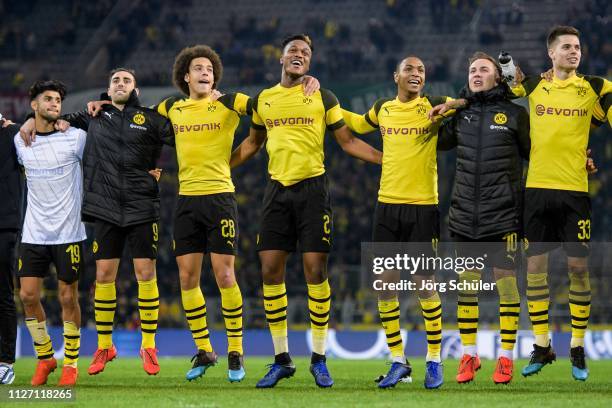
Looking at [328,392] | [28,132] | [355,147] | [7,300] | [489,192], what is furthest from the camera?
[7,300]

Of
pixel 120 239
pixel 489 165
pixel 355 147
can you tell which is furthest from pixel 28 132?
pixel 489 165

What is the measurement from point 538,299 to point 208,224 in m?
2.75

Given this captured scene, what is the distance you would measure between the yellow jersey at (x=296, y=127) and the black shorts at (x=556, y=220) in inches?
66.7

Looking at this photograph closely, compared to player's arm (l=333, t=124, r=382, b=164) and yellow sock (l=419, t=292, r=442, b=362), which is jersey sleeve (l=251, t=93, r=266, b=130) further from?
yellow sock (l=419, t=292, r=442, b=362)

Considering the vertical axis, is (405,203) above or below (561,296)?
above

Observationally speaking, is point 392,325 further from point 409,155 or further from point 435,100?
point 435,100

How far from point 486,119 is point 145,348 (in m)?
3.43

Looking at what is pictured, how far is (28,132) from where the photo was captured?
938cm

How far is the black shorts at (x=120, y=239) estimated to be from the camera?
9172 mm

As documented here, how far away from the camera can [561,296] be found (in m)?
19.4

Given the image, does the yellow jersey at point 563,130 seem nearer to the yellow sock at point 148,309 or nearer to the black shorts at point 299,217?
the black shorts at point 299,217

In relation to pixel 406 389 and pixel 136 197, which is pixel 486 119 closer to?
pixel 406 389

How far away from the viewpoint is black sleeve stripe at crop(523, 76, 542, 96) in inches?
348

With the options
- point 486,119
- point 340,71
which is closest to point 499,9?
point 340,71
